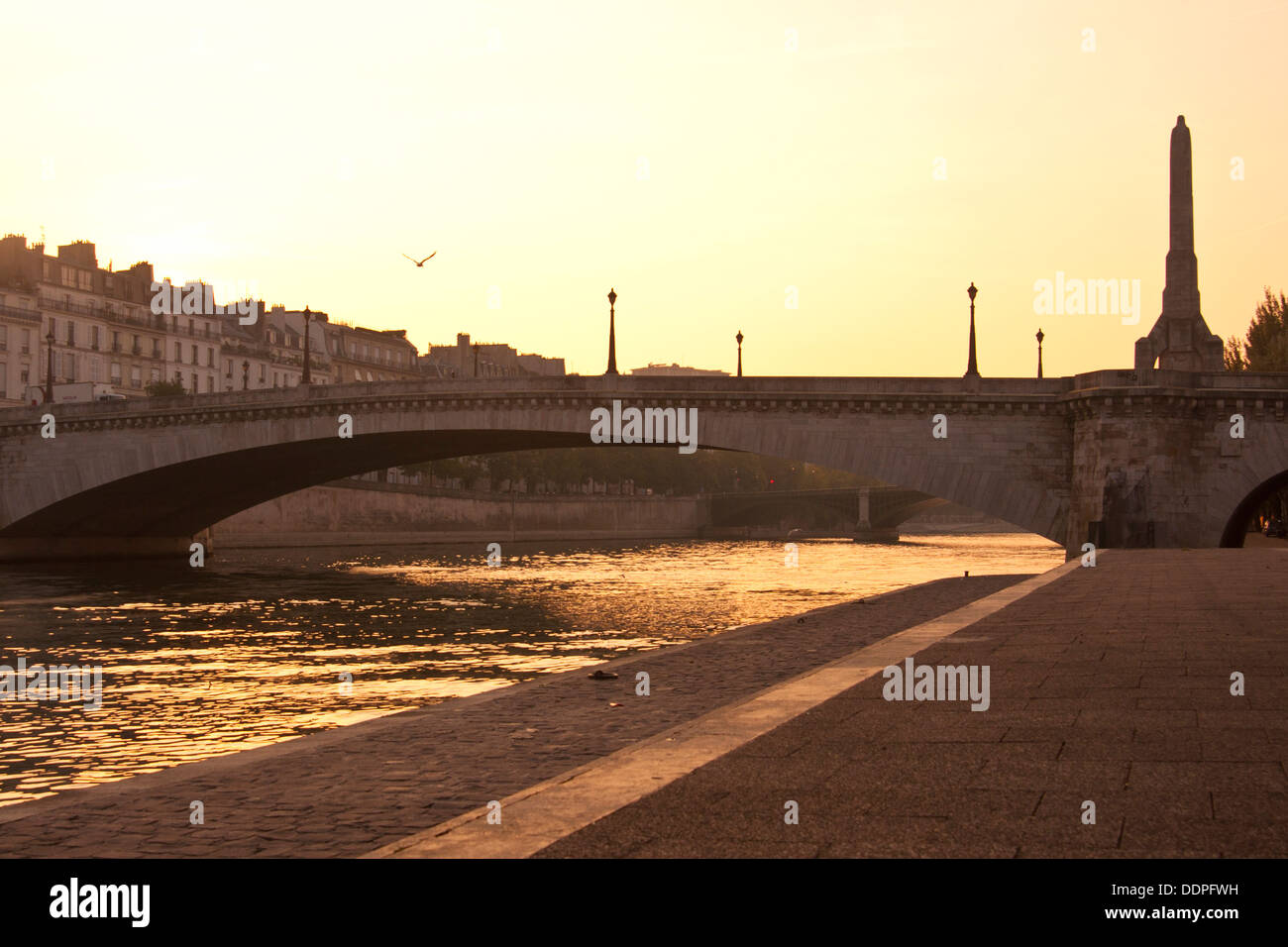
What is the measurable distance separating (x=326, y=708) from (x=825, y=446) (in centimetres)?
3255

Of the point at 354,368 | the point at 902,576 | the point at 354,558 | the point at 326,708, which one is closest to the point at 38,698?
the point at 326,708

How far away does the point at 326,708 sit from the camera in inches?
714

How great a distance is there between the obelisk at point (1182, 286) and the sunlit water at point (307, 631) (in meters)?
11.8

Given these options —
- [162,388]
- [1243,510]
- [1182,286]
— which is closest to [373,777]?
[1182,286]

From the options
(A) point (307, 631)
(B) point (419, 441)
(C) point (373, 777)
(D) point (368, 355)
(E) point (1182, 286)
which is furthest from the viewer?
(D) point (368, 355)

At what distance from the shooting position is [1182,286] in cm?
4484

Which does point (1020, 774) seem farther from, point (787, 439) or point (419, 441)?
point (419, 441)

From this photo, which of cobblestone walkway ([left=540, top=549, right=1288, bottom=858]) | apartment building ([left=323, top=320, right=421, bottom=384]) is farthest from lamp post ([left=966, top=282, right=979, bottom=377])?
apartment building ([left=323, top=320, right=421, bottom=384])

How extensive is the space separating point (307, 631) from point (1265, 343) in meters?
57.7

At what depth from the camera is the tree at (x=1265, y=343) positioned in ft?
217

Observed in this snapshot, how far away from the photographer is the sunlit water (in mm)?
16141

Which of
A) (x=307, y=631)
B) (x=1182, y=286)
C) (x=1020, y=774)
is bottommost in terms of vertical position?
(x=307, y=631)

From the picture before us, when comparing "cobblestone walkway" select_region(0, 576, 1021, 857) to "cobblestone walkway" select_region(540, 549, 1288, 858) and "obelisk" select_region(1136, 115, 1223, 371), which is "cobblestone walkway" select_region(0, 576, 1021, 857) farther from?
"obelisk" select_region(1136, 115, 1223, 371)

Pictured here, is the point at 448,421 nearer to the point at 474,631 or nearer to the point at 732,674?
the point at 474,631
